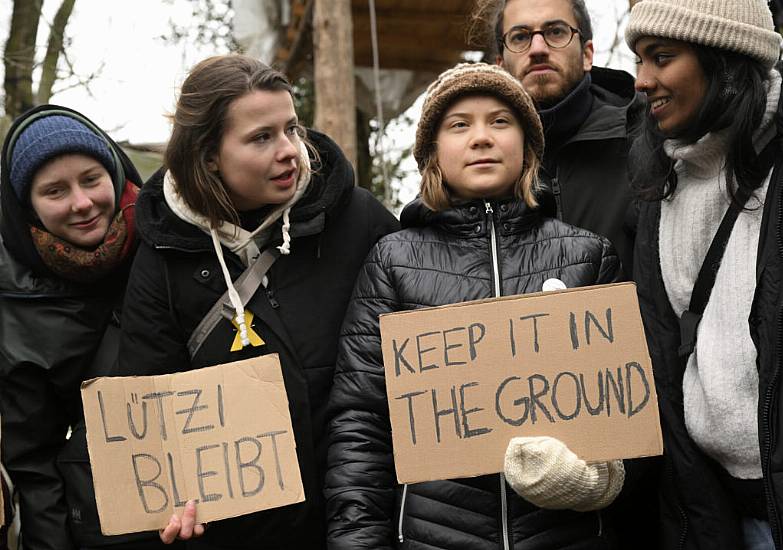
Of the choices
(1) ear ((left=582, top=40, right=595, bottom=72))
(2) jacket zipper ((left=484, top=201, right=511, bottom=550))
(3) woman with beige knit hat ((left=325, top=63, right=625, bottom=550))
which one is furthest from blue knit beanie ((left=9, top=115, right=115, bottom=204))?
(1) ear ((left=582, top=40, right=595, bottom=72))

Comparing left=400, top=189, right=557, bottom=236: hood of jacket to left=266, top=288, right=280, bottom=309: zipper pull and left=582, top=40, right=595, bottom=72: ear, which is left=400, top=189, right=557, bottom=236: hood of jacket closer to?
left=266, top=288, right=280, bottom=309: zipper pull

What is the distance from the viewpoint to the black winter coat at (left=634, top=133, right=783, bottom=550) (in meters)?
1.95

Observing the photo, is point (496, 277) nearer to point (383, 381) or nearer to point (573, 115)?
point (383, 381)

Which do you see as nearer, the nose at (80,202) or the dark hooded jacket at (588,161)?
the dark hooded jacket at (588,161)

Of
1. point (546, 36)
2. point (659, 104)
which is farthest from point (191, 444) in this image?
point (546, 36)

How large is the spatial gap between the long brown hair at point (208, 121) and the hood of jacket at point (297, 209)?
69mm

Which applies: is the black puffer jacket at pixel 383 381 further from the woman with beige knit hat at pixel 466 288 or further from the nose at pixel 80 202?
the nose at pixel 80 202

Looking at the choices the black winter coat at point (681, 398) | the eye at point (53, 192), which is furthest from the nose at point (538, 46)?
the eye at point (53, 192)

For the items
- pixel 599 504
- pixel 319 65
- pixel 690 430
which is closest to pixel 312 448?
pixel 599 504

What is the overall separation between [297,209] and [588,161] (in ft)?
3.07

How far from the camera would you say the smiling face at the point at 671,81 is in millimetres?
2221

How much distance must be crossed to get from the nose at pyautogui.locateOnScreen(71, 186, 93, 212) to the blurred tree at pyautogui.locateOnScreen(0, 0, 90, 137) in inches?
308

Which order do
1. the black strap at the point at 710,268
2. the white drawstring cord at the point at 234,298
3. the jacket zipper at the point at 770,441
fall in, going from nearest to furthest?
the jacket zipper at the point at 770,441
the black strap at the point at 710,268
the white drawstring cord at the point at 234,298

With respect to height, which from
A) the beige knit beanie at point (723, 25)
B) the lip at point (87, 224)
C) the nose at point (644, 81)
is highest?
the beige knit beanie at point (723, 25)
